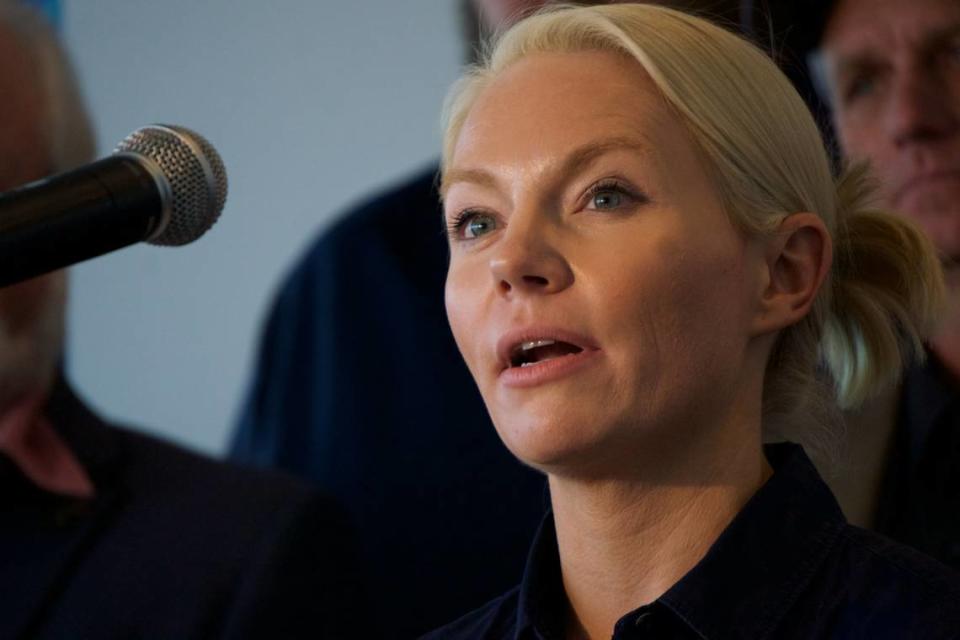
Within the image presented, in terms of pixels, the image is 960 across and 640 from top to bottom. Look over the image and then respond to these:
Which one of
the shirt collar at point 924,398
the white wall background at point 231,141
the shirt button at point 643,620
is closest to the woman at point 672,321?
the shirt button at point 643,620

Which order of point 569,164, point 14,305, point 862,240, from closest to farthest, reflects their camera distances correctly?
point 569,164 < point 862,240 < point 14,305

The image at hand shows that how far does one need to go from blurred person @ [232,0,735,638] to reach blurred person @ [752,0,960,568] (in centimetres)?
39

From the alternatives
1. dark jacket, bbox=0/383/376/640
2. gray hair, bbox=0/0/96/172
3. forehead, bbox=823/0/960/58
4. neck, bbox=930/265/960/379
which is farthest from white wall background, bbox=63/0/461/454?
neck, bbox=930/265/960/379

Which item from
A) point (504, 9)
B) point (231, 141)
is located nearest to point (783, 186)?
point (504, 9)

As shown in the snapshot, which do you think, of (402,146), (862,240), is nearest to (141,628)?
(862,240)

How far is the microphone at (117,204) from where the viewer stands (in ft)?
3.25

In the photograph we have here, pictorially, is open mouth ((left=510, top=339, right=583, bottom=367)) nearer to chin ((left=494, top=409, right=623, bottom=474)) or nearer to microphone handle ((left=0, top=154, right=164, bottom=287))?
chin ((left=494, top=409, right=623, bottom=474))

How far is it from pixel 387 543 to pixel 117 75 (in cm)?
106

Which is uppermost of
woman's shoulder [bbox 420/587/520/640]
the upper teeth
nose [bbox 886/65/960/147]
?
nose [bbox 886/65/960/147]

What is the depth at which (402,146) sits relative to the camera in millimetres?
2295

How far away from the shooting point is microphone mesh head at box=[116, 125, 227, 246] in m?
1.06

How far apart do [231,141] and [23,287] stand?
2.55ft

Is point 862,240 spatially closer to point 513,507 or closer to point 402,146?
point 513,507

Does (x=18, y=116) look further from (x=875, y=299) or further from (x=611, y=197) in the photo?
(x=875, y=299)
